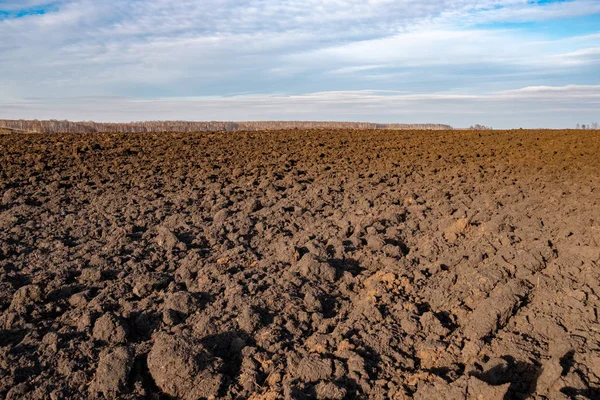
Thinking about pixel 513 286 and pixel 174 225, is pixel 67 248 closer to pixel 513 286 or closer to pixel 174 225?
pixel 174 225

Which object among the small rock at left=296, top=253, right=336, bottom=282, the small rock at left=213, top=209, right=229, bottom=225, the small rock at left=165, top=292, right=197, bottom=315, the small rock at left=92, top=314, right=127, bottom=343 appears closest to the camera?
the small rock at left=92, top=314, right=127, bottom=343

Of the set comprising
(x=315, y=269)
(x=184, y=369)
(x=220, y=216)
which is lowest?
(x=184, y=369)

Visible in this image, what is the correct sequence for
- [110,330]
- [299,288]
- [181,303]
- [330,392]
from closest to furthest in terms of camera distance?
[330,392] → [110,330] → [181,303] → [299,288]

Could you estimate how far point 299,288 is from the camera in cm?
A: 520

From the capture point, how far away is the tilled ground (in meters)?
3.79

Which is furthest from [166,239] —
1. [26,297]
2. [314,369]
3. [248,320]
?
[314,369]

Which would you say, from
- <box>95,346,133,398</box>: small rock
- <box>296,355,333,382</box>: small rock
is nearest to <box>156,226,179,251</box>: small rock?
<box>95,346,133,398</box>: small rock

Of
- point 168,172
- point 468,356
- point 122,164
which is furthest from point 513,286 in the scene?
point 122,164

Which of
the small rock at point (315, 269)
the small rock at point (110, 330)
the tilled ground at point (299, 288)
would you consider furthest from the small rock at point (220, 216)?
the small rock at point (110, 330)

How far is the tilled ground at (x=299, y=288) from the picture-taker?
3.79 m

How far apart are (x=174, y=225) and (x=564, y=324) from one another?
498cm

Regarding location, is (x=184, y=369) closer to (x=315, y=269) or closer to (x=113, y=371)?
(x=113, y=371)

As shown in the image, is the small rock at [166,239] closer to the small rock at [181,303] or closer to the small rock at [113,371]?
the small rock at [181,303]

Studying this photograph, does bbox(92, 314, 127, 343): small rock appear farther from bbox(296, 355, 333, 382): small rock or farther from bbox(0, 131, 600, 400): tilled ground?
bbox(296, 355, 333, 382): small rock
